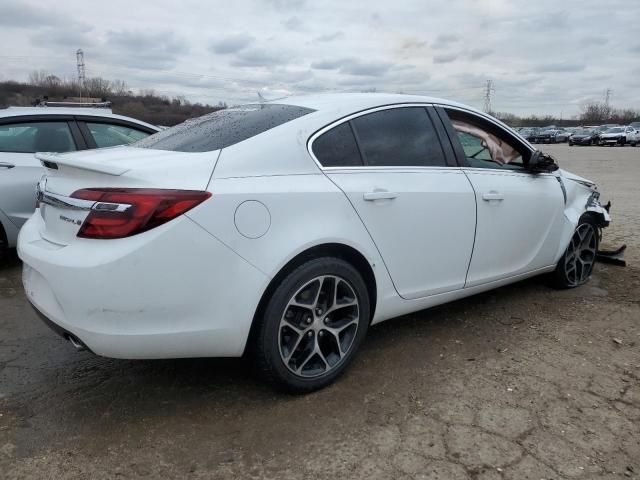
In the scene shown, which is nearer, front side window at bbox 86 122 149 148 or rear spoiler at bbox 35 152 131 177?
rear spoiler at bbox 35 152 131 177

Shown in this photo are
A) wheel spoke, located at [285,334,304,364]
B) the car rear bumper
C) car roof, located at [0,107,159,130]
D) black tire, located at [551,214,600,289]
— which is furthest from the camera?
car roof, located at [0,107,159,130]

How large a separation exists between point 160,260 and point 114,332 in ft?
1.25

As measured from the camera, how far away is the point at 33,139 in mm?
5305

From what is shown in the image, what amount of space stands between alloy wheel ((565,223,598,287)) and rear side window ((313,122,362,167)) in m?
2.49

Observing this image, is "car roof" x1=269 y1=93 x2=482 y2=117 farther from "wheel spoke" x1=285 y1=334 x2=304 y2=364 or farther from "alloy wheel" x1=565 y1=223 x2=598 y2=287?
"alloy wheel" x1=565 y1=223 x2=598 y2=287

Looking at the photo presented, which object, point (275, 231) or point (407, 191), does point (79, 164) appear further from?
point (407, 191)

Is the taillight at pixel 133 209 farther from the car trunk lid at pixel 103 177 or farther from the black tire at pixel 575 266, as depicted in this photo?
the black tire at pixel 575 266

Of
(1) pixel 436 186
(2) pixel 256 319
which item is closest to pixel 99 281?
(2) pixel 256 319

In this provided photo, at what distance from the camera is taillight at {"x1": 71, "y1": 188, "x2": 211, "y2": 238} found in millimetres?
2352

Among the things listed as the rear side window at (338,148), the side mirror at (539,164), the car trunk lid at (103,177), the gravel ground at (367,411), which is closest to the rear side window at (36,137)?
the gravel ground at (367,411)

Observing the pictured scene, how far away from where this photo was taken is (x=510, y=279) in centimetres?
404

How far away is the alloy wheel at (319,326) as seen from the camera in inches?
110

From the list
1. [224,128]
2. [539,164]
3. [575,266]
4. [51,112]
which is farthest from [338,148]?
[51,112]

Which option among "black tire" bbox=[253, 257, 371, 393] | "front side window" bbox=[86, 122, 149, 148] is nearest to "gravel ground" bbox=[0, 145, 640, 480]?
"black tire" bbox=[253, 257, 371, 393]
